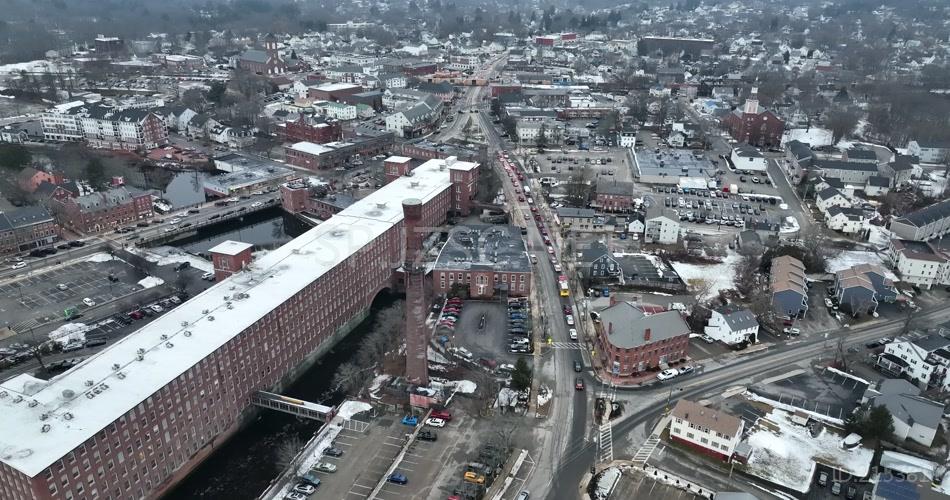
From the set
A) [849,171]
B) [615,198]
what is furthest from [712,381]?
[849,171]

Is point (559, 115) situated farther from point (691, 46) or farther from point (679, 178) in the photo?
point (691, 46)

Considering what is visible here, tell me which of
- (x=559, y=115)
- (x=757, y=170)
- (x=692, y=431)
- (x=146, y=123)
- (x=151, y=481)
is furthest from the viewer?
(x=559, y=115)

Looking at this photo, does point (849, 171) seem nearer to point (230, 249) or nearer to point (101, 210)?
point (230, 249)

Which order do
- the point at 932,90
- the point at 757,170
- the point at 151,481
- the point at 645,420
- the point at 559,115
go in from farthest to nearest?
1. the point at 932,90
2. the point at 559,115
3. the point at 757,170
4. the point at 645,420
5. the point at 151,481

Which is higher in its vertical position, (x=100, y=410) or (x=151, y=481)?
(x=100, y=410)

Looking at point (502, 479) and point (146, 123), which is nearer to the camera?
point (502, 479)

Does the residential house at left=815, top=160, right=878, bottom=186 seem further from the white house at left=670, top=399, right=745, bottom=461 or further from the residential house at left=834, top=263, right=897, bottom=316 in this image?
the white house at left=670, top=399, right=745, bottom=461

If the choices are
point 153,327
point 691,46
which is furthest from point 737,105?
point 153,327

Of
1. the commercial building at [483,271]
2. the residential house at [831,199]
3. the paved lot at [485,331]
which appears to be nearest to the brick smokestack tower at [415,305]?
the paved lot at [485,331]
